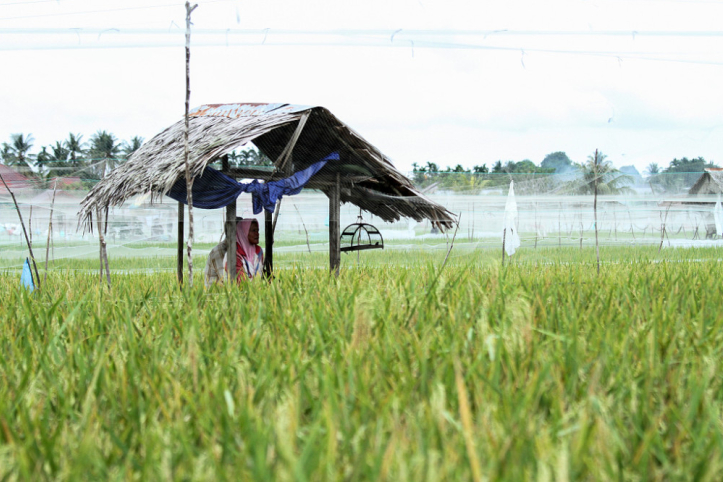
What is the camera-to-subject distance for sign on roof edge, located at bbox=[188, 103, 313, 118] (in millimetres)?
5863

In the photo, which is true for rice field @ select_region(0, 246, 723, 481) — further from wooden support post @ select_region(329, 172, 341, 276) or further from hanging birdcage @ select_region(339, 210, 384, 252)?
hanging birdcage @ select_region(339, 210, 384, 252)

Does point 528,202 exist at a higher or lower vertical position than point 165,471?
higher

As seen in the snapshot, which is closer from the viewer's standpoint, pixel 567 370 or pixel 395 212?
pixel 567 370

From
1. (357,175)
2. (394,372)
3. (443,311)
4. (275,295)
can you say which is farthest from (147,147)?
(394,372)

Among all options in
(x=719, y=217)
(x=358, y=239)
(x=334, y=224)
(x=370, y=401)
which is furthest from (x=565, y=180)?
(x=370, y=401)

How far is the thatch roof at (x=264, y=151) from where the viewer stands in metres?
5.38

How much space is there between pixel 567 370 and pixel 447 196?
1074 centimetres

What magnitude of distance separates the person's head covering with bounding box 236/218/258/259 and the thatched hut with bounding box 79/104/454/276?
14cm

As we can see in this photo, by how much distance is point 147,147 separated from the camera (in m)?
6.80

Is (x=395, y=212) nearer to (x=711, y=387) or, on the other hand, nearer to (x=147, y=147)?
(x=147, y=147)

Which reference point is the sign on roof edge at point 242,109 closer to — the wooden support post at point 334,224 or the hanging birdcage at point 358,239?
the wooden support post at point 334,224

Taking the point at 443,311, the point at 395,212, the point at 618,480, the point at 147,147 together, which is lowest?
the point at 618,480

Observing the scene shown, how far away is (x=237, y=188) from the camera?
237 inches

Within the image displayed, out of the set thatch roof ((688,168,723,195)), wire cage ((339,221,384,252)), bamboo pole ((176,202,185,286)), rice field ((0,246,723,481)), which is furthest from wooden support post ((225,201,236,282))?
thatch roof ((688,168,723,195))
